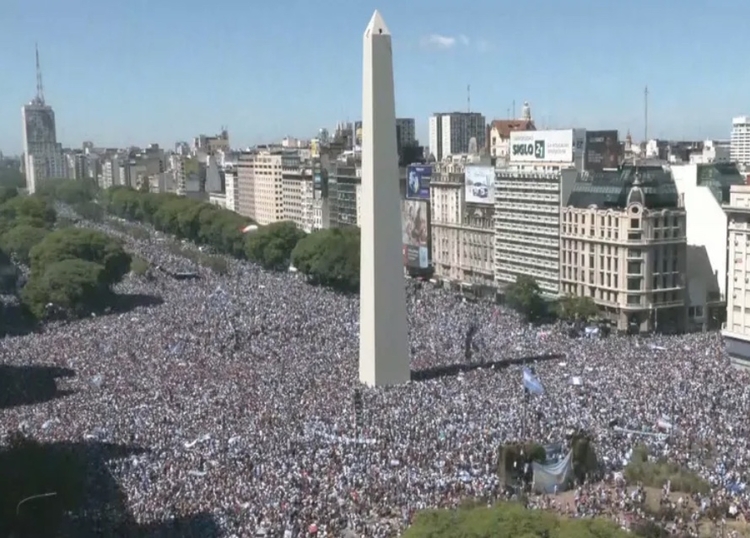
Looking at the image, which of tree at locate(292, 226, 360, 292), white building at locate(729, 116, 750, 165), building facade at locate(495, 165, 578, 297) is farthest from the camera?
white building at locate(729, 116, 750, 165)

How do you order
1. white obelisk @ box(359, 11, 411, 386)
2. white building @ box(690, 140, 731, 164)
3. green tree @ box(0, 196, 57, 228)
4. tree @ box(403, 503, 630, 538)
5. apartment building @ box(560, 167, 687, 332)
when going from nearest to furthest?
1. tree @ box(403, 503, 630, 538)
2. white obelisk @ box(359, 11, 411, 386)
3. apartment building @ box(560, 167, 687, 332)
4. green tree @ box(0, 196, 57, 228)
5. white building @ box(690, 140, 731, 164)

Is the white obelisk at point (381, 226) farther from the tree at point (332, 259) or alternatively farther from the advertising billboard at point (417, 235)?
the advertising billboard at point (417, 235)

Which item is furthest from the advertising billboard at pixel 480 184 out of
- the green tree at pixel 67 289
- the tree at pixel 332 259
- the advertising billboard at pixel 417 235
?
the green tree at pixel 67 289

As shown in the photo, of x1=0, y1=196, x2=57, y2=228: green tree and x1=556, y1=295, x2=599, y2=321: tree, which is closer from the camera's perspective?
x1=556, y1=295, x2=599, y2=321: tree

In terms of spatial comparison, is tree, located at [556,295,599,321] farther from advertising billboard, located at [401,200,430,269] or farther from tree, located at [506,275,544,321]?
advertising billboard, located at [401,200,430,269]

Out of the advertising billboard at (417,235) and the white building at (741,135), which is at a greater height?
the white building at (741,135)

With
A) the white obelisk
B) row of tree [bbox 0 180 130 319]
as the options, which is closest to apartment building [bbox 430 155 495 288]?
row of tree [bbox 0 180 130 319]
